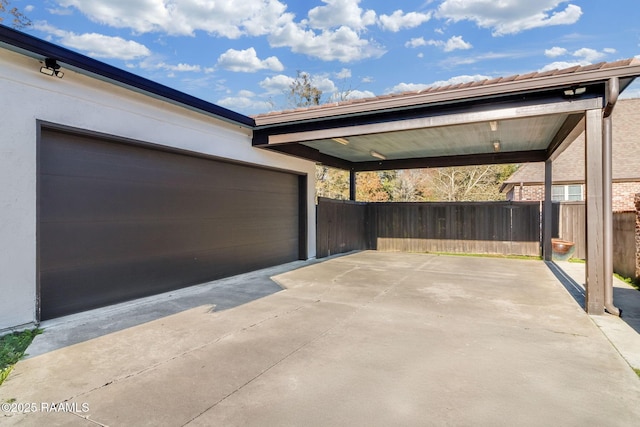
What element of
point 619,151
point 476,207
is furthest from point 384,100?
point 619,151

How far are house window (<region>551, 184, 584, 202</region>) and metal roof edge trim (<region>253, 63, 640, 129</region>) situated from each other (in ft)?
38.0

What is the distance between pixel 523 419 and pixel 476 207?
991 cm

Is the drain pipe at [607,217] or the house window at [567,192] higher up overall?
the house window at [567,192]

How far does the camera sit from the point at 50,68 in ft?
12.8

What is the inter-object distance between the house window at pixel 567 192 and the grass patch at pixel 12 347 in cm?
1657

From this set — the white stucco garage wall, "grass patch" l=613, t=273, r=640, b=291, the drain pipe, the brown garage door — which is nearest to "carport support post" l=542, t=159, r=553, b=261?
"grass patch" l=613, t=273, r=640, b=291

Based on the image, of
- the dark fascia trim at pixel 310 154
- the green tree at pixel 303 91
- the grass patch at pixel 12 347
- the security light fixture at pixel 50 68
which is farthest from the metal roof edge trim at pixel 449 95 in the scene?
the green tree at pixel 303 91

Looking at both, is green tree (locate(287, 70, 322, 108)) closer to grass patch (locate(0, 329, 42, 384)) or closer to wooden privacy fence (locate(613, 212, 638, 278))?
wooden privacy fence (locate(613, 212, 638, 278))

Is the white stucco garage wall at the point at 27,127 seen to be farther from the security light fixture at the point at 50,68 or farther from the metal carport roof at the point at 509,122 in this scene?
the metal carport roof at the point at 509,122

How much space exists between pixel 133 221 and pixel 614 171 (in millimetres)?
15941

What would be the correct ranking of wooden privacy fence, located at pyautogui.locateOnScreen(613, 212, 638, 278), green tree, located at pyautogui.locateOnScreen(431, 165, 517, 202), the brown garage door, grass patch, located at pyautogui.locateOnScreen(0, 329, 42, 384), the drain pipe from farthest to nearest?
green tree, located at pyautogui.locateOnScreen(431, 165, 517, 202) < wooden privacy fence, located at pyautogui.locateOnScreen(613, 212, 638, 278) < the drain pipe < the brown garage door < grass patch, located at pyautogui.locateOnScreen(0, 329, 42, 384)

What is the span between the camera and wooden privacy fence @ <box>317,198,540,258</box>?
10492 mm

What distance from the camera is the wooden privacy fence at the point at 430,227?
1049 cm

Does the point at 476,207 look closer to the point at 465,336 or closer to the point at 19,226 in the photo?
the point at 465,336
